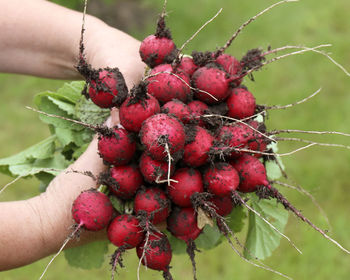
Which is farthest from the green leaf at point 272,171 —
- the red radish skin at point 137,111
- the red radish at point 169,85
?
the red radish skin at point 137,111

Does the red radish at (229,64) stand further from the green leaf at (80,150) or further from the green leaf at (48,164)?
the green leaf at (48,164)

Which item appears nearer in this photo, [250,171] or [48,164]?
[250,171]

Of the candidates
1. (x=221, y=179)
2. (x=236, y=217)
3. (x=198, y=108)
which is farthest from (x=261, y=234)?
(x=198, y=108)

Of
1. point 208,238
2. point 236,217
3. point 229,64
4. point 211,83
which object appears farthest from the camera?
point 208,238

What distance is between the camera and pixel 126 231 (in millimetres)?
1271

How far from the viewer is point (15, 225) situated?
1352mm

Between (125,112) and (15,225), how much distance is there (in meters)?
0.53

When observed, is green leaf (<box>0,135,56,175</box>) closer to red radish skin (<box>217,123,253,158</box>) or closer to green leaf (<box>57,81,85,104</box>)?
green leaf (<box>57,81,85,104</box>)

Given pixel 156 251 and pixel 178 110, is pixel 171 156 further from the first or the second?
pixel 156 251

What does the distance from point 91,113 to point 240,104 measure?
640mm

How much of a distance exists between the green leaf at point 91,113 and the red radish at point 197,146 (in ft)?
1.70

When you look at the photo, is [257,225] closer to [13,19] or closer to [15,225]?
[15,225]

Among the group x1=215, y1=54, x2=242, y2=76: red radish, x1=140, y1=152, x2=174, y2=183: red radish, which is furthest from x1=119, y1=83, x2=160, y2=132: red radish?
x1=215, y1=54, x2=242, y2=76: red radish

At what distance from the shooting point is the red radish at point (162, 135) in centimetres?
116
